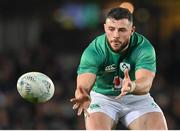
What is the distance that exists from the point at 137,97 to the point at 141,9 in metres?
6.12

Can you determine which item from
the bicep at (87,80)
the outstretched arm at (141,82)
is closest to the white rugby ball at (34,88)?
the bicep at (87,80)

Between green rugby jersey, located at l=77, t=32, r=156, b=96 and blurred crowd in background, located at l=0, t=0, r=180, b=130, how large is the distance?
169 inches

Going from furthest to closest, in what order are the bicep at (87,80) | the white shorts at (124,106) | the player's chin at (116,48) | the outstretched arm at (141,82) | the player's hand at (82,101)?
the white shorts at (124,106) < the player's chin at (116,48) < the bicep at (87,80) < the outstretched arm at (141,82) < the player's hand at (82,101)

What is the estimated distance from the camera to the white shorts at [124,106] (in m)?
8.01

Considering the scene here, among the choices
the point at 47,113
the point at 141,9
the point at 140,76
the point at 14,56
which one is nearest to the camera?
the point at 140,76

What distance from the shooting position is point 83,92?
23.6ft

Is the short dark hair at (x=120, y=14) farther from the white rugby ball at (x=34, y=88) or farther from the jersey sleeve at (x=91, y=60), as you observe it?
the white rugby ball at (x=34, y=88)

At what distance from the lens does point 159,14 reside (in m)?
14.1

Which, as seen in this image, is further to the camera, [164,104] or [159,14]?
[159,14]

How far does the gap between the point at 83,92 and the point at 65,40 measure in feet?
22.7

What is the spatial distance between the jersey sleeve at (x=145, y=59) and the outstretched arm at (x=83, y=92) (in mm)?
477

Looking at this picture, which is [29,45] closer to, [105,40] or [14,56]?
[14,56]

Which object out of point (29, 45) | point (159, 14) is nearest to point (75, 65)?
point (29, 45)

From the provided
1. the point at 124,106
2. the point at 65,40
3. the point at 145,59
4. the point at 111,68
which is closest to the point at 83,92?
the point at 111,68
